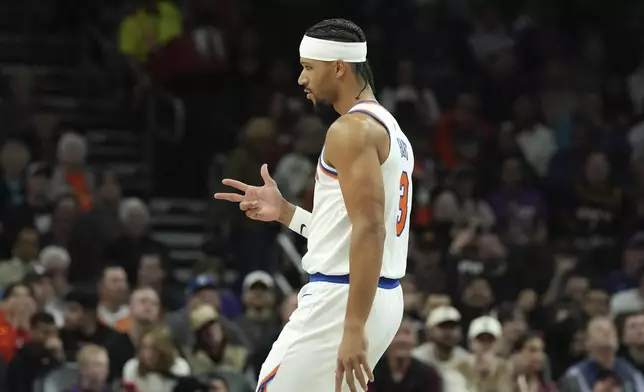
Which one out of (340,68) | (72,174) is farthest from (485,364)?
(340,68)

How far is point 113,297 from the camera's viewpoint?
11070mm

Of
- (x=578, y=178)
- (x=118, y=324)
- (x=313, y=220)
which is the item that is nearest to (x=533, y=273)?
(x=578, y=178)

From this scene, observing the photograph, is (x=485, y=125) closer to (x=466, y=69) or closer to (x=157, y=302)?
(x=466, y=69)

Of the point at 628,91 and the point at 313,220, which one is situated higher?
the point at 313,220

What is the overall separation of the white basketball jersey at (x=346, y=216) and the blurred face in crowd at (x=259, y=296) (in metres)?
5.86

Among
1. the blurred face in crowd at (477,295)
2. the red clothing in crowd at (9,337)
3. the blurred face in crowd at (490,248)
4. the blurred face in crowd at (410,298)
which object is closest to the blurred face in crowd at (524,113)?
the blurred face in crowd at (490,248)

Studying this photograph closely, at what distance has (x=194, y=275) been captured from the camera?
488 inches

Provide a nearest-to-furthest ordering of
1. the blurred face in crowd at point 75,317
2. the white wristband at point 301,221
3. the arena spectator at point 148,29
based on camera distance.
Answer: the white wristband at point 301,221
the blurred face in crowd at point 75,317
the arena spectator at point 148,29

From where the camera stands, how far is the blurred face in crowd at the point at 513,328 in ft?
36.2

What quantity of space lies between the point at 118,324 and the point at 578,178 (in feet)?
18.9

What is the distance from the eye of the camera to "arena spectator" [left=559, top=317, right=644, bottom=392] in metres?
10.4

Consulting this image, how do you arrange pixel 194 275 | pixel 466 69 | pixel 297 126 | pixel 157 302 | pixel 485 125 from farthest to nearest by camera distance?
1. pixel 466 69
2. pixel 485 125
3. pixel 297 126
4. pixel 194 275
5. pixel 157 302

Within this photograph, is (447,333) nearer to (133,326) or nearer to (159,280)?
(133,326)

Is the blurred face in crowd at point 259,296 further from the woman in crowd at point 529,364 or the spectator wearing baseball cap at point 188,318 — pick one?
the woman in crowd at point 529,364
